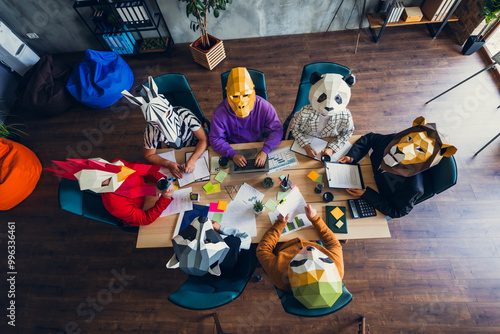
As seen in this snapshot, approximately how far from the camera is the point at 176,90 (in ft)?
7.58

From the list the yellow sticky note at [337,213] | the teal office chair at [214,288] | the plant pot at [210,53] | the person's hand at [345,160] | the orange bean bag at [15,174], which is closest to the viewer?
the teal office chair at [214,288]

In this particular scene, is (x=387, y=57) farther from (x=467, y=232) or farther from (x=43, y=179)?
(x=43, y=179)

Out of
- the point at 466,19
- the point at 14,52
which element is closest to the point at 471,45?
the point at 466,19

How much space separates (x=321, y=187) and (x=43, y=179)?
130 inches

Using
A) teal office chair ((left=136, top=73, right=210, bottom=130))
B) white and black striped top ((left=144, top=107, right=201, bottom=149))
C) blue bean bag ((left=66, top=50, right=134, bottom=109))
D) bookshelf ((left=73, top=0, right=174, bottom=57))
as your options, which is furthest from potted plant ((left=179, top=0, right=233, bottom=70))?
white and black striped top ((left=144, top=107, right=201, bottom=149))

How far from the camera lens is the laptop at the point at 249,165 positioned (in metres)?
2.01

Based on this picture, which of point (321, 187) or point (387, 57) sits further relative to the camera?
point (387, 57)

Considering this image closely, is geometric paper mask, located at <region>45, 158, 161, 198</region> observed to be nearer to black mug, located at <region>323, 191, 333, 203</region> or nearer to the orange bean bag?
black mug, located at <region>323, 191, 333, 203</region>

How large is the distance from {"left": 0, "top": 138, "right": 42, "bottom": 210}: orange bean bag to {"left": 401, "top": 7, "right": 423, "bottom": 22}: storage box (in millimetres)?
5166

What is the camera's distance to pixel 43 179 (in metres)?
3.14

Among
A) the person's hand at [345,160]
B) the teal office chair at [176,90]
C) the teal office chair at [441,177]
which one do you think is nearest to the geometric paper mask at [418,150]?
the teal office chair at [441,177]

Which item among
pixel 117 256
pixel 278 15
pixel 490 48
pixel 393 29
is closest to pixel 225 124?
pixel 117 256

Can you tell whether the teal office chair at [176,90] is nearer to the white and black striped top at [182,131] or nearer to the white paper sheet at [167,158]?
the white and black striped top at [182,131]

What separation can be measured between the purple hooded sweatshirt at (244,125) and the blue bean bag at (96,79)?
2.06 metres
